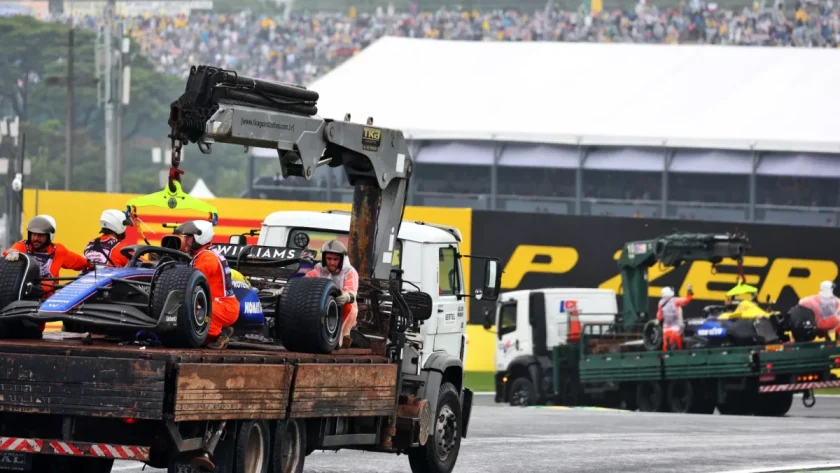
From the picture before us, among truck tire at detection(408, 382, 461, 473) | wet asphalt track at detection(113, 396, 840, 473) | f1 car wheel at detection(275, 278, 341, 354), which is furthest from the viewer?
wet asphalt track at detection(113, 396, 840, 473)

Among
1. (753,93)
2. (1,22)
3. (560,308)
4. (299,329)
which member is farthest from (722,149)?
(1,22)

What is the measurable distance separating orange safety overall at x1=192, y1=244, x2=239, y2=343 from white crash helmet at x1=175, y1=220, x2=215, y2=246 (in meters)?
0.25

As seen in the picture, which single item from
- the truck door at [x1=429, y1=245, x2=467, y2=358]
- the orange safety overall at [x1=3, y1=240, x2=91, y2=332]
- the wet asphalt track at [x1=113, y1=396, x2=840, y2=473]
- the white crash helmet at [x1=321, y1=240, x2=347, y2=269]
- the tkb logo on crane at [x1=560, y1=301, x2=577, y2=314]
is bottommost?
the wet asphalt track at [x1=113, y1=396, x2=840, y2=473]

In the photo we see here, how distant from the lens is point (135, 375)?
31.1 ft

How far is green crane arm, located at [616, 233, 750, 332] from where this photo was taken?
96.7ft

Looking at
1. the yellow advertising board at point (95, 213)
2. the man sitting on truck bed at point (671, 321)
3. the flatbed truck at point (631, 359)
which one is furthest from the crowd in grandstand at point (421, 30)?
the man sitting on truck bed at point (671, 321)

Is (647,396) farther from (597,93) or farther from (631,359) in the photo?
(597,93)

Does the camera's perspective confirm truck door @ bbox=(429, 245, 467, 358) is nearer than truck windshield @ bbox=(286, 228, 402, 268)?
Yes

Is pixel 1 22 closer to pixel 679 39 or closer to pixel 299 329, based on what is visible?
pixel 679 39

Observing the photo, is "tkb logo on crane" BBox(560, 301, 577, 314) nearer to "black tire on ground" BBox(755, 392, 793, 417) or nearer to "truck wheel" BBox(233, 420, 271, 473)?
"black tire on ground" BBox(755, 392, 793, 417)

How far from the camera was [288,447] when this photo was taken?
11305 mm

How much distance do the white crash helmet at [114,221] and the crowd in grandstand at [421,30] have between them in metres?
37.7

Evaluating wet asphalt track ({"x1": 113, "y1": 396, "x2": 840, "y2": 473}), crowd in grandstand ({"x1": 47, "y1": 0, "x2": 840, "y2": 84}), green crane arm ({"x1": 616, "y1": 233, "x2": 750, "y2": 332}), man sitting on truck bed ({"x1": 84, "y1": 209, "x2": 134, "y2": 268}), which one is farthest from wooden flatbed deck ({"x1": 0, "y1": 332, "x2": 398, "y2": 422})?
crowd in grandstand ({"x1": 47, "y1": 0, "x2": 840, "y2": 84})

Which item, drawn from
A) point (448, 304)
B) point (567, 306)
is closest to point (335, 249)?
point (448, 304)
